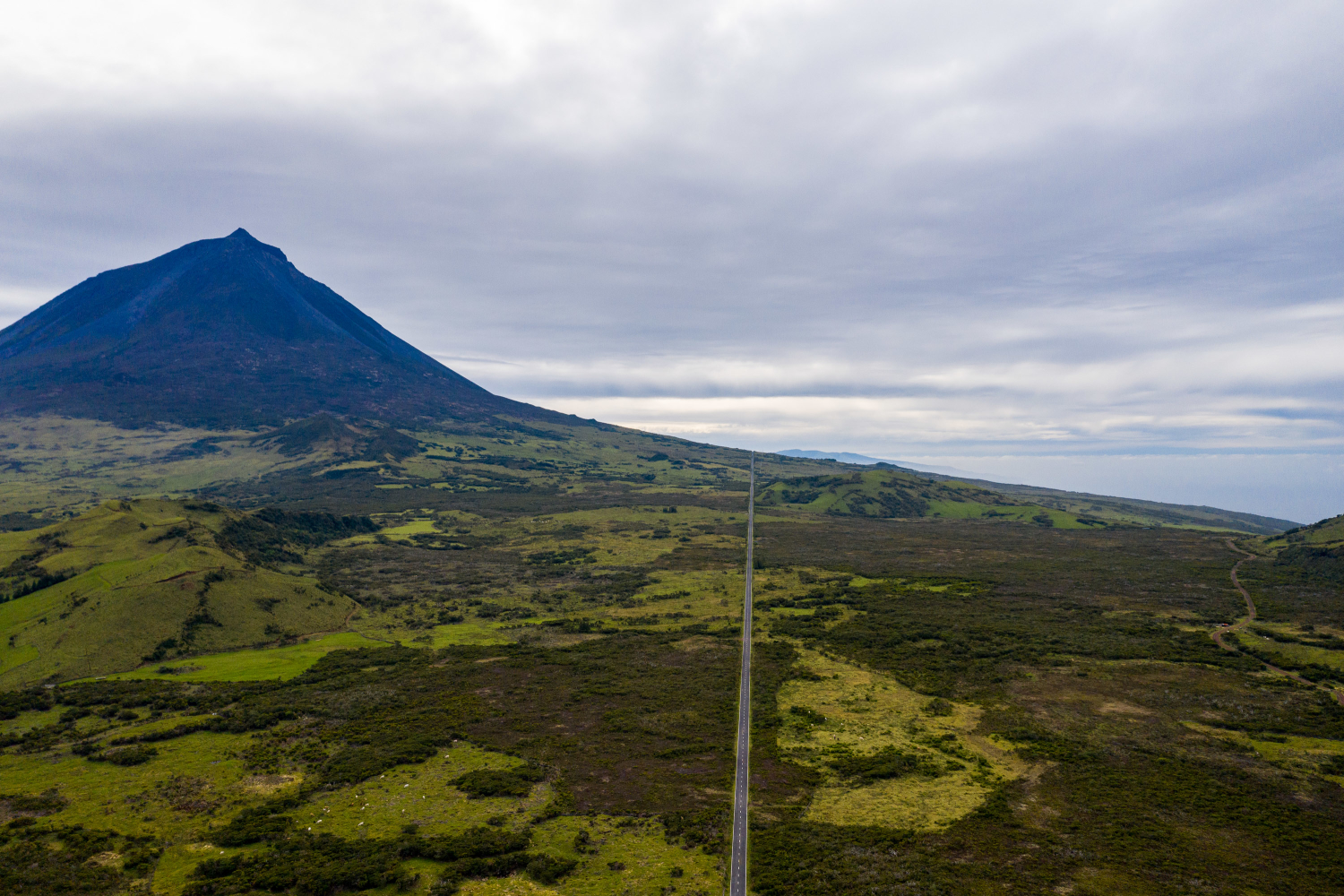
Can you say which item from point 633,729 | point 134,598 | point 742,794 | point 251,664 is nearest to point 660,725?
point 633,729

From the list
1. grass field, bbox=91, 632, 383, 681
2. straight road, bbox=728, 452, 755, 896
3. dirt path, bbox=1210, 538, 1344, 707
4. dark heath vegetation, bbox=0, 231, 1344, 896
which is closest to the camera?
straight road, bbox=728, 452, 755, 896

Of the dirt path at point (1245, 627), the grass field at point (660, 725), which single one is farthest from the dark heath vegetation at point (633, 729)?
the dirt path at point (1245, 627)

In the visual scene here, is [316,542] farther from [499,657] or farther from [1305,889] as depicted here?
[1305,889]

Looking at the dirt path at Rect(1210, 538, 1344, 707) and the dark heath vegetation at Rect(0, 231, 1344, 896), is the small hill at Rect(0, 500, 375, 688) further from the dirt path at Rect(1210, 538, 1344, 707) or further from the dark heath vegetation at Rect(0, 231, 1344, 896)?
the dirt path at Rect(1210, 538, 1344, 707)

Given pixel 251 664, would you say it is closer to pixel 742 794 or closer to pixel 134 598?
pixel 134 598

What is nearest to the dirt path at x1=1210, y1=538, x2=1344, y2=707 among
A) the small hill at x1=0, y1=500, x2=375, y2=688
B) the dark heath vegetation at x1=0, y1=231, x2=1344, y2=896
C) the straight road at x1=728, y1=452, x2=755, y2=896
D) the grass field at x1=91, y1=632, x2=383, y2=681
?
the dark heath vegetation at x1=0, y1=231, x2=1344, y2=896

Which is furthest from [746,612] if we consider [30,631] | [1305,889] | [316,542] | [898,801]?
[316,542]

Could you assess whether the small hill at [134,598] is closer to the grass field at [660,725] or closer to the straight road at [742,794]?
the grass field at [660,725]

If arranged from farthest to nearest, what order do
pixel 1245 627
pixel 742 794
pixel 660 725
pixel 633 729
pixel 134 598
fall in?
pixel 1245 627, pixel 134 598, pixel 660 725, pixel 633 729, pixel 742 794

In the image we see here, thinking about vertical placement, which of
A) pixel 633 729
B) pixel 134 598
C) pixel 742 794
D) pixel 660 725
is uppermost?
pixel 134 598
